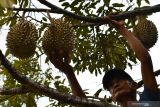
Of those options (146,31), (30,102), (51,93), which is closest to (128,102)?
(51,93)

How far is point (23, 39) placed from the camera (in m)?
2.26

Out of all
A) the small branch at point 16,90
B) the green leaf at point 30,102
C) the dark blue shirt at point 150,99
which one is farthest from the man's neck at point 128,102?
the green leaf at point 30,102

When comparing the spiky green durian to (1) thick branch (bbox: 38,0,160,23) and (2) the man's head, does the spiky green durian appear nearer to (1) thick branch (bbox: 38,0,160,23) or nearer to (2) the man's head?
(1) thick branch (bbox: 38,0,160,23)

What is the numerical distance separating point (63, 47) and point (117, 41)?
65.6 inches

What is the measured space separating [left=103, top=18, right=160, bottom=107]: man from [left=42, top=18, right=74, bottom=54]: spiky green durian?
10.6 inches

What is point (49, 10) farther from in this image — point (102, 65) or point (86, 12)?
point (102, 65)

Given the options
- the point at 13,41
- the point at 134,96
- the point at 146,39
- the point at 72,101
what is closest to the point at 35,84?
the point at 72,101

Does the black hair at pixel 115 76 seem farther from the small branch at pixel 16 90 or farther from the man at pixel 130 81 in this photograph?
the small branch at pixel 16 90

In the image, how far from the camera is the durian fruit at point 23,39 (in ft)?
7.33

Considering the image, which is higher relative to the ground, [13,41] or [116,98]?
[13,41]

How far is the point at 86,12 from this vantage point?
3.54 m

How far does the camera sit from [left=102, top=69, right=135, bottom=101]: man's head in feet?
6.81

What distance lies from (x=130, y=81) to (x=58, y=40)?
46cm

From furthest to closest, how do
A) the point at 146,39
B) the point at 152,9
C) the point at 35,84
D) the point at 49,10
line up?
the point at 146,39
the point at 152,9
the point at 49,10
the point at 35,84
